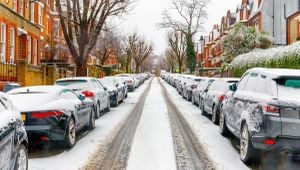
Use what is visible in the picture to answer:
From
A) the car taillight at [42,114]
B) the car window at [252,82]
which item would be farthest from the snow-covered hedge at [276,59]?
the car taillight at [42,114]

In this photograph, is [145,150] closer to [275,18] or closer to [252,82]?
[252,82]

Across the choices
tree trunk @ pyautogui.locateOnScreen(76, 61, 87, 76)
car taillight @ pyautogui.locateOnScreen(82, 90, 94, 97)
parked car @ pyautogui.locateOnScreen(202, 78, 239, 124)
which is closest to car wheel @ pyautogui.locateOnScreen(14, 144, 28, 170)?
parked car @ pyautogui.locateOnScreen(202, 78, 239, 124)

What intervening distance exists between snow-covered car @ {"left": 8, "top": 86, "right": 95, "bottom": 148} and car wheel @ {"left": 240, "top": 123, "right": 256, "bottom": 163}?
3607mm

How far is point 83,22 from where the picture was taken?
26609 millimetres

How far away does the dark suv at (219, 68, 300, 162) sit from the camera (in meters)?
6.59

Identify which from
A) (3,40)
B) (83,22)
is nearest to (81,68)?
(83,22)

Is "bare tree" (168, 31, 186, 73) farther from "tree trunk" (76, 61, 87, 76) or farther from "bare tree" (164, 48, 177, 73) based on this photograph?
"tree trunk" (76, 61, 87, 76)

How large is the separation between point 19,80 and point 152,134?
1329 centimetres

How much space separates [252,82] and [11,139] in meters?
4.84

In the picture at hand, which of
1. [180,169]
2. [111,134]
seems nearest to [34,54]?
[111,134]

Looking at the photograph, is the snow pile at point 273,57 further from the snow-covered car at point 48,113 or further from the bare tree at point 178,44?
the bare tree at point 178,44

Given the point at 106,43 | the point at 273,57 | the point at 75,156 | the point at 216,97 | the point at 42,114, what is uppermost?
the point at 106,43

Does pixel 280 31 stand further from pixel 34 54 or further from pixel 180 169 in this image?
pixel 180 169

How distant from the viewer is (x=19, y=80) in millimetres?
22141
